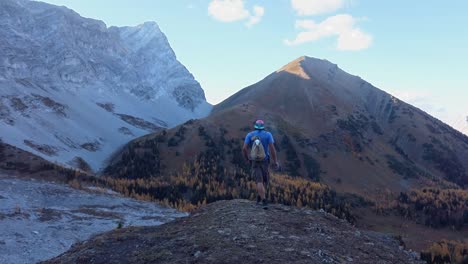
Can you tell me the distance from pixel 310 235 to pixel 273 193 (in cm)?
4791

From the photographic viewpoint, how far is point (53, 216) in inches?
1095

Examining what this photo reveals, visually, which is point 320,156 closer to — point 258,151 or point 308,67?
point 308,67

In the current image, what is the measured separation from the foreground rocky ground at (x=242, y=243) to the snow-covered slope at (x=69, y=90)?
71000 millimetres

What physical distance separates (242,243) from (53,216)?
20315 millimetres

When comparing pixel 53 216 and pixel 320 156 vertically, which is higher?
pixel 320 156

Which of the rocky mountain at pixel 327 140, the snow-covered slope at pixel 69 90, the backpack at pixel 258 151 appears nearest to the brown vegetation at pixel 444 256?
the backpack at pixel 258 151

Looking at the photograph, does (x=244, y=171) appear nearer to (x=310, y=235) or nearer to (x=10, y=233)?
(x=10, y=233)

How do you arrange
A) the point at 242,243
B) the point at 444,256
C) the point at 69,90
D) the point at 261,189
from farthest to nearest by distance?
1. the point at 69,90
2. the point at 444,256
3. the point at 261,189
4. the point at 242,243

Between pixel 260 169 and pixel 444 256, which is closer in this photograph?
pixel 260 169

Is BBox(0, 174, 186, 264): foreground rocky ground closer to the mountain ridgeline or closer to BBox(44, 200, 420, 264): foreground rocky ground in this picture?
BBox(44, 200, 420, 264): foreground rocky ground

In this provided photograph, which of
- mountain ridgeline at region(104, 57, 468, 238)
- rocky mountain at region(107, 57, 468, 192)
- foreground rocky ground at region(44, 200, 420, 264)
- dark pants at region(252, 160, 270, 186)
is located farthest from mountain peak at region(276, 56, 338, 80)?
foreground rocky ground at region(44, 200, 420, 264)

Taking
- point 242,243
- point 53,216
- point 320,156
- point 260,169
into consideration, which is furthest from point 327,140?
point 242,243

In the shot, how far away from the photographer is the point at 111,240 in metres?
14.0

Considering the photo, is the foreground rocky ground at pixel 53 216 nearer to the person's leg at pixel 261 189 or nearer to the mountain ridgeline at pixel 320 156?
the person's leg at pixel 261 189
